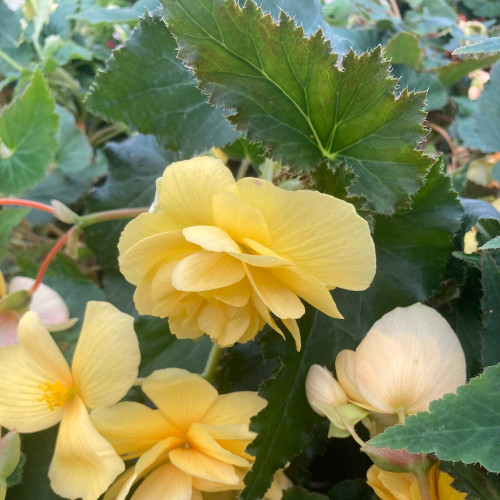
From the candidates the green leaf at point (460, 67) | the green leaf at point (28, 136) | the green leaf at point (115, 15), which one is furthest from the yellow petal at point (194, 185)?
the green leaf at point (460, 67)

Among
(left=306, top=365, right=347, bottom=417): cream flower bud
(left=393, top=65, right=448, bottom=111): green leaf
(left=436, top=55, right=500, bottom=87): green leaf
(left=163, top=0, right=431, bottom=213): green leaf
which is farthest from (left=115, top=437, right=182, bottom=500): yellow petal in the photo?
(left=436, top=55, right=500, bottom=87): green leaf

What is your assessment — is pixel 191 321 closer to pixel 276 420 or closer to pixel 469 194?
pixel 276 420

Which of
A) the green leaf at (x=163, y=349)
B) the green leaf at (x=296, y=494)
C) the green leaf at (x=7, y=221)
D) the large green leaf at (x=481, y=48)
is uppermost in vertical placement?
the large green leaf at (x=481, y=48)

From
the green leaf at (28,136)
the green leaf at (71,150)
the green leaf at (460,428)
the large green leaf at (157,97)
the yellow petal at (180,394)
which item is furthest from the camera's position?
the green leaf at (71,150)

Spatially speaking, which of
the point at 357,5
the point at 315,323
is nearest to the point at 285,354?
the point at 315,323

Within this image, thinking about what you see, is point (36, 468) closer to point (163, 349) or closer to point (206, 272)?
Result: point (163, 349)

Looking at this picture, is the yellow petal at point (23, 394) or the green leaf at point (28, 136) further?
the green leaf at point (28, 136)

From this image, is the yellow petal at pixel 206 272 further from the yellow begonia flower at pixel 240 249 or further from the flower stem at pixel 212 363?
the flower stem at pixel 212 363

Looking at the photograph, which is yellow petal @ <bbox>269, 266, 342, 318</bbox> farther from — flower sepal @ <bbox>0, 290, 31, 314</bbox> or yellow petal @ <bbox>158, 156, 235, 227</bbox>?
flower sepal @ <bbox>0, 290, 31, 314</bbox>
